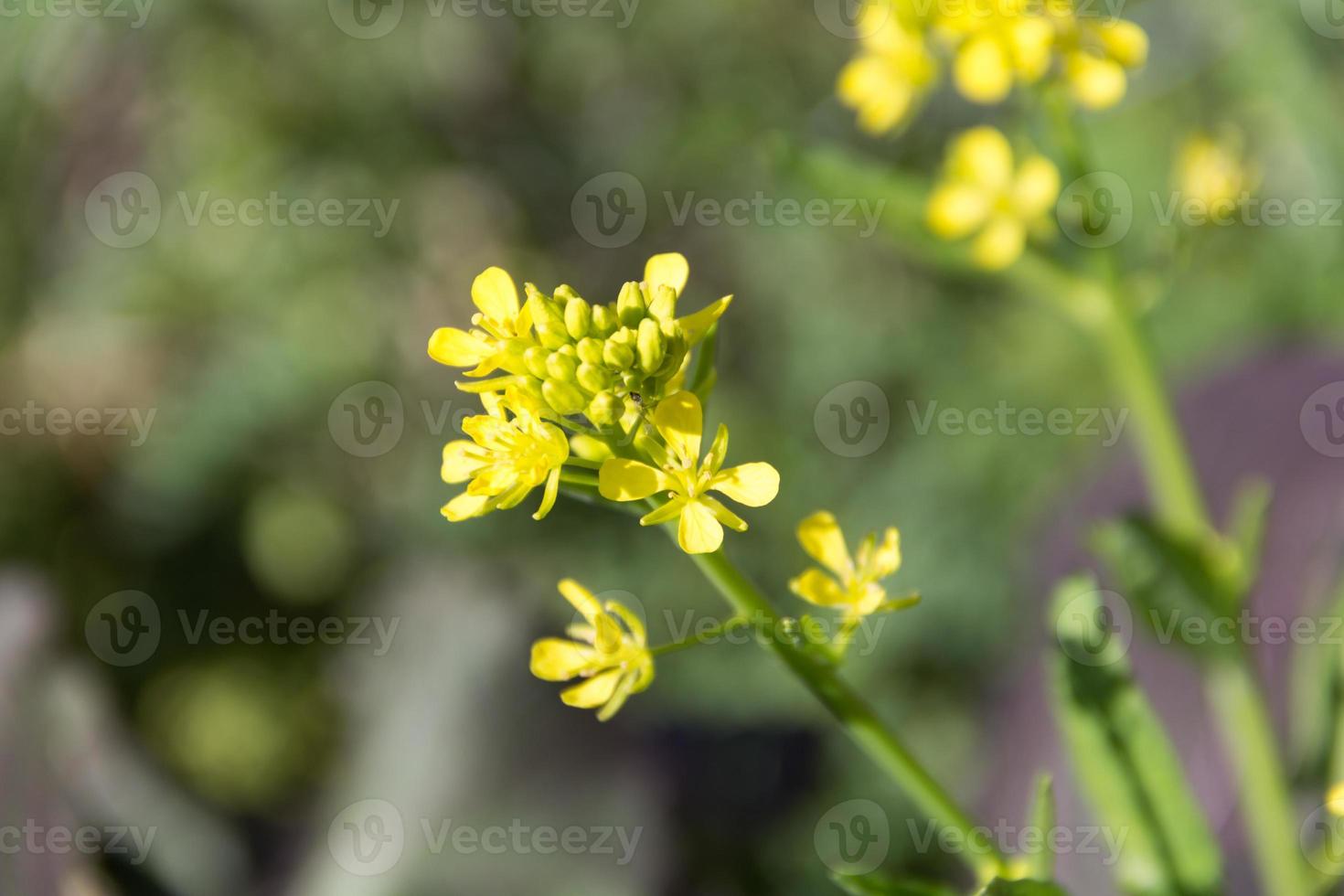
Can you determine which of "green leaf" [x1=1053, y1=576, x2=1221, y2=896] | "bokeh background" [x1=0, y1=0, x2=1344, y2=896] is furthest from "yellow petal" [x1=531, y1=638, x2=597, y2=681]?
"bokeh background" [x1=0, y1=0, x2=1344, y2=896]

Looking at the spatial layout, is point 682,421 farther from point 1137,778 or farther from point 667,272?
point 1137,778

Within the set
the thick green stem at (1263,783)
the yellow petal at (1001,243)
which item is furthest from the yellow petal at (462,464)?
the thick green stem at (1263,783)

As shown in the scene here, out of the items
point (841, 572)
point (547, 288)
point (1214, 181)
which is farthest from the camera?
point (547, 288)

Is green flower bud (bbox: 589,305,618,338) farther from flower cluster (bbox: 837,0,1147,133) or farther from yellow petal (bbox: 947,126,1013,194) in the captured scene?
yellow petal (bbox: 947,126,1013,194)

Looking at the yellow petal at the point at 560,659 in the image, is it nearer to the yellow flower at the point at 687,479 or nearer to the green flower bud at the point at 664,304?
the yellow flower at the point at 687,479

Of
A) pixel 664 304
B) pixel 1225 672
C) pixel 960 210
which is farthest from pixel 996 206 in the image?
pixel 664 304

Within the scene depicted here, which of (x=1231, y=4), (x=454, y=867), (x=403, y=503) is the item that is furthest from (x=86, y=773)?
(x=1231, y=4)

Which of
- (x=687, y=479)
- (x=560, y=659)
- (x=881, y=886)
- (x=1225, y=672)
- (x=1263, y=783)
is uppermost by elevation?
(x=687, y=479)
